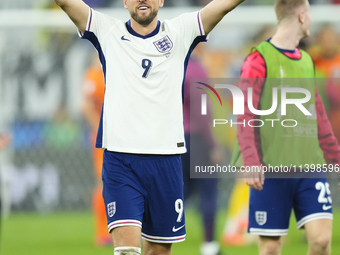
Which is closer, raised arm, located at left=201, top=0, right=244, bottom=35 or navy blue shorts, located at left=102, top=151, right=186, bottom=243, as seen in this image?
navy blue shorts, located at left=102, top=151, right=186, bottom=243

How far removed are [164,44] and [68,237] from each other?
14.7ft

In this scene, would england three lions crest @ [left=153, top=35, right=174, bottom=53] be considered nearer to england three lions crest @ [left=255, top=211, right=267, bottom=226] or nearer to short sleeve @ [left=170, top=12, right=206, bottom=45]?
short sleeve @ [left=170, top=12, right=206, bottom=45]

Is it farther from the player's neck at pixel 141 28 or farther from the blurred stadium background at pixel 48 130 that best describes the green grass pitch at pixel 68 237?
the player's neck at pixel 141 28

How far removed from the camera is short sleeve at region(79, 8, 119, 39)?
12.3 feet

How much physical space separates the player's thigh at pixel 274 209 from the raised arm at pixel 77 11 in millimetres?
1749

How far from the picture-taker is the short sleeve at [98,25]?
3.73 metres

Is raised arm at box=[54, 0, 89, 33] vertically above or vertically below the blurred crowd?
below

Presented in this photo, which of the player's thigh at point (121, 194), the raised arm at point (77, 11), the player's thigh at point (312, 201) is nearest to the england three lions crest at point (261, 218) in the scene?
the player's thigh at point (312, 201)

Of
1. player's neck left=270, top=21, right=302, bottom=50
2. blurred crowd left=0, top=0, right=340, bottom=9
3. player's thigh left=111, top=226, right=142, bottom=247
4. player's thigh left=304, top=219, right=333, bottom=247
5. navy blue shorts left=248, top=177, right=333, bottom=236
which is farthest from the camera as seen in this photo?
blurred crowd left=0, top=0, right=340, bottom=9

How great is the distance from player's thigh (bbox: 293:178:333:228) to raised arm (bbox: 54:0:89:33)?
1.87 metres

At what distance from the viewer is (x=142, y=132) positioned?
362 centimetres

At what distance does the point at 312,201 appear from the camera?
13.7 ft

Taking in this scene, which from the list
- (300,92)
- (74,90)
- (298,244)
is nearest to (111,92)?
(300,92)

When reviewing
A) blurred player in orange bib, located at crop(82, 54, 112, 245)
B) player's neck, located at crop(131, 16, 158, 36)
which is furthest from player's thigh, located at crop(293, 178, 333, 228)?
blurred player in orange bib, located at crop(82, 54, 112, 245)
